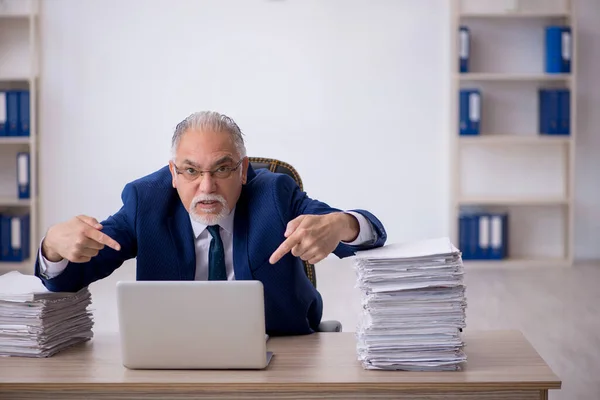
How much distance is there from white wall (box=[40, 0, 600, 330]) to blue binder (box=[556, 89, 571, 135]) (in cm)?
39

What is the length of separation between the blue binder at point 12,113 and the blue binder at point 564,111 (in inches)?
152

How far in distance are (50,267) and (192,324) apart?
46 cm

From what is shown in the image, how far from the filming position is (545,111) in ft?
20.6

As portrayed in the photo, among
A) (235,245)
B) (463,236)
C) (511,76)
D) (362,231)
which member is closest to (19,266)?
(463,236)

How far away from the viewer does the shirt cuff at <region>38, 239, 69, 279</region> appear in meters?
2.06

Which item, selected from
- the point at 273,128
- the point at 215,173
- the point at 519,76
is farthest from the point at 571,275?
the point at 215,173

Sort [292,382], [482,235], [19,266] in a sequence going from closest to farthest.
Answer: [292,382], [19,266], [482,235]

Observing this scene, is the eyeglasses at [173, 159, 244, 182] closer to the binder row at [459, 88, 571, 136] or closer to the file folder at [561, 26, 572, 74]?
the binder row at [459, 88, 571, 136]

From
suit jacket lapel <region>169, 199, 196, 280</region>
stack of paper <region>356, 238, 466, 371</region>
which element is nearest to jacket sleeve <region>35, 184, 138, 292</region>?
suit jacket lapel <region>169, 199, 196, 280</region>

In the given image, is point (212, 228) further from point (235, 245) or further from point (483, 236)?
point (483, 236)

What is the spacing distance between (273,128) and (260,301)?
4.81 m

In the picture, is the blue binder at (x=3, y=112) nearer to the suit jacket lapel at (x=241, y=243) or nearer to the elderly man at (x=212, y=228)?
the elderly man at (x=212, y=228)

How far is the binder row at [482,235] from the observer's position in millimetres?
6285

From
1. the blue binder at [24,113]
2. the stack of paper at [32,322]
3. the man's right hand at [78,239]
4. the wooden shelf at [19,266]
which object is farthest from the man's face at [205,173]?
the blue binder at [24,113]
